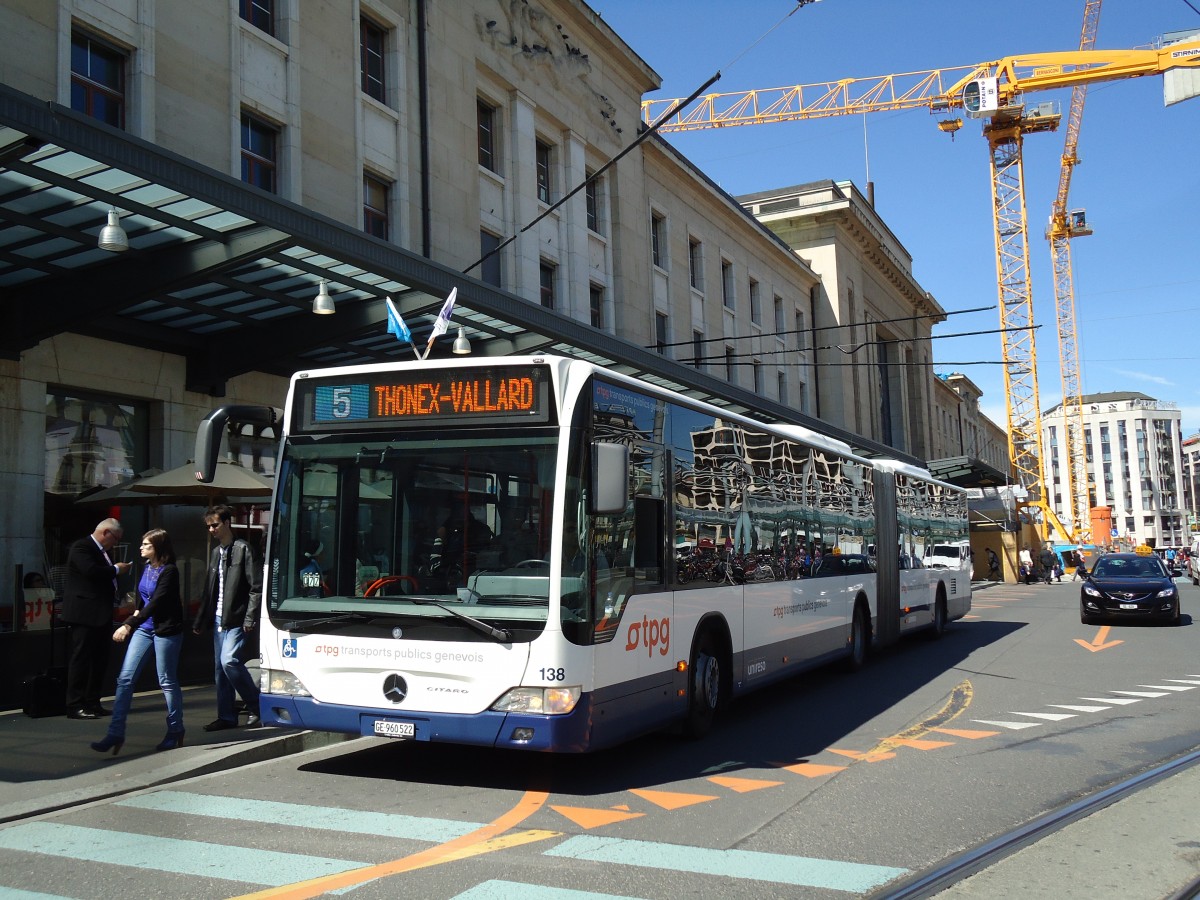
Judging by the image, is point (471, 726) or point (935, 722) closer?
point (471, 726)

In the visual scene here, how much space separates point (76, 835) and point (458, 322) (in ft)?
37.5

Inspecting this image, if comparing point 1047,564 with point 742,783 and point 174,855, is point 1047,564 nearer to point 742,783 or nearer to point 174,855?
point 742,783

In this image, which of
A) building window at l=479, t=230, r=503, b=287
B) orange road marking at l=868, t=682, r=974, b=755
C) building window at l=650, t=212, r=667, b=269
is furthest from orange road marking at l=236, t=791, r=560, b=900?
building window at l=650, t=212, r=667, b=269

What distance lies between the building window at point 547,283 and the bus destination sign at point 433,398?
60.5ft

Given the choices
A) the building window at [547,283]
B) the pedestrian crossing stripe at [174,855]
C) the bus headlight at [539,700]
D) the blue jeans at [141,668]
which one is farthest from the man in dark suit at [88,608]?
the building window at [547,283]

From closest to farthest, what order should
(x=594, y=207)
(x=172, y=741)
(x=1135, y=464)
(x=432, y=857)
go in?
(x=432, y=857) → (x=172, y=741) → (x=594, y=207) → (x=1135, y=464)

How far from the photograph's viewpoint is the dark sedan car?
2094cm

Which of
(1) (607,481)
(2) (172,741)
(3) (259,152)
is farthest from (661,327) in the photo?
(1) (607,481)

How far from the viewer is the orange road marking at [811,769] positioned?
7878 millimetres

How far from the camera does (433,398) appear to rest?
25.2 ft

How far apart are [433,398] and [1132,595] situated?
17835mm

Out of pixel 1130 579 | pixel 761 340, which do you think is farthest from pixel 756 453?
pixel 761 340

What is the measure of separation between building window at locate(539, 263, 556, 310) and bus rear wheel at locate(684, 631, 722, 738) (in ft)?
57.7

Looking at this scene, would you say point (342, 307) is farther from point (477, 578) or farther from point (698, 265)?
point (698, 265)
